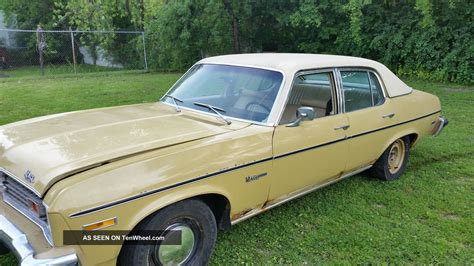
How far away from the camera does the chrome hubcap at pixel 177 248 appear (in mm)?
2786

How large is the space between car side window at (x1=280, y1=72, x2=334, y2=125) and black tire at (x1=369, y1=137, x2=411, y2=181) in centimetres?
121

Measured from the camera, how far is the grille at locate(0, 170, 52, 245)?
245cm

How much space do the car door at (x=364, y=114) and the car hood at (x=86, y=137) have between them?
1354 mm

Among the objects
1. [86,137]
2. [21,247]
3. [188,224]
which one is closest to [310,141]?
[188,224]

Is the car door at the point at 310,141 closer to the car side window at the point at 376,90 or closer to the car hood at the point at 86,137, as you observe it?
the car hood at the point at 86,137

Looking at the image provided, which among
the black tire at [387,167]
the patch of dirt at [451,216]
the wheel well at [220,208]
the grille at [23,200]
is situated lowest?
the patch of dirt at [451,216]

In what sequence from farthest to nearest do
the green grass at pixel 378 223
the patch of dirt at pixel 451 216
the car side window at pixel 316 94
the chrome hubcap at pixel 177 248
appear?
the patch of dirt at pixel 451 216 < the car side window at pixel 316 94 < the green grass at pixel 378 223 < the chrome hubcap at pixel 177 248

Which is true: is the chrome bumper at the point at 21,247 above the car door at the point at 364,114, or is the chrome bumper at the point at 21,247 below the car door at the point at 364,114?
below

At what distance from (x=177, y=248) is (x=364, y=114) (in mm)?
2462

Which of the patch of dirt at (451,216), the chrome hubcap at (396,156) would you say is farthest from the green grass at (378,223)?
the chrome hubcap at (396,156)

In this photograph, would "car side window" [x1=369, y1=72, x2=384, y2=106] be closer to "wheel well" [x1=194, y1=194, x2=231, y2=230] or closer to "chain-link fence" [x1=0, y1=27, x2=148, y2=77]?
"wheel well" [x1=194, y1=194, x2=231, y2=230]

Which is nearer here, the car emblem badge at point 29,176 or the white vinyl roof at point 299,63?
the car emblem badge at point 29,176

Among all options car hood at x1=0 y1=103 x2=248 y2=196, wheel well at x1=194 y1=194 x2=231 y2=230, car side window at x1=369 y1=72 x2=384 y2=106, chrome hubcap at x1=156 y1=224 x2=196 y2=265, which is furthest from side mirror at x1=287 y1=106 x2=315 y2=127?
car side window at x1=369 y1=72 x2=384 y2=106

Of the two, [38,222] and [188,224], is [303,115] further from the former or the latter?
[38,222]
